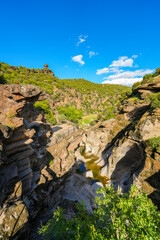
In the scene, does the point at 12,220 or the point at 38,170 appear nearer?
the point at 12,220

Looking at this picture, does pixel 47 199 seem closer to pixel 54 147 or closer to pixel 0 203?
pixel 0 203

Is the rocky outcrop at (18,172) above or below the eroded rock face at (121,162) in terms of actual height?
above

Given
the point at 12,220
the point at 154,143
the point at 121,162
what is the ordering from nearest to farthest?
the point at 12,220 → the point at 154,143 → the point at 121,162

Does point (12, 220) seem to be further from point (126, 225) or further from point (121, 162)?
point (121, 162)

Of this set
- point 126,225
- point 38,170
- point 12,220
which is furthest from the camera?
point 38,170

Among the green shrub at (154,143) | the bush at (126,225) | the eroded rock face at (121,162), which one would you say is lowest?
the eroded rock face at (121,162)

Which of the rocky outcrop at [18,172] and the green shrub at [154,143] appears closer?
the rocky outcrop at [18,172]

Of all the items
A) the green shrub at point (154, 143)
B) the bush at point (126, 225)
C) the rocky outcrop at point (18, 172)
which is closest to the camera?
the bush at point (126, 225)

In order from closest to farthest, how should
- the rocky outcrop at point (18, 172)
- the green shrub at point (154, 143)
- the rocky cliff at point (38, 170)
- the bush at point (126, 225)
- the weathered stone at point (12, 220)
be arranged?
the bush at point (126, 225)
the weathered stone at point (12, 220)
the rocky outcrop at point (18, 172)
the rocky cliff at point (38, 170)
the green shrub at point (154, 143)

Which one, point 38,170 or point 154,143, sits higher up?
point 154,143

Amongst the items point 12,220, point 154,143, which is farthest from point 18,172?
point 154,143

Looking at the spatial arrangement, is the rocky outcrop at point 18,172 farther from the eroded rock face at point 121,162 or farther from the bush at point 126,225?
the eroded rock face at point 121,162

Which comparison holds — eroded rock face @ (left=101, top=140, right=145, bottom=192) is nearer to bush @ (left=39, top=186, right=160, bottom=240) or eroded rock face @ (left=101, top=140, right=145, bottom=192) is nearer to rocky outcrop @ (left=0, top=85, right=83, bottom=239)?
rocky outcrop @ (left=0, top=85, right=83, bottom=239)

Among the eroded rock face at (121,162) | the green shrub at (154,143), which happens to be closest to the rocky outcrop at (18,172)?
the eroded rock face at (121,162)
